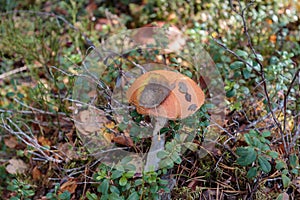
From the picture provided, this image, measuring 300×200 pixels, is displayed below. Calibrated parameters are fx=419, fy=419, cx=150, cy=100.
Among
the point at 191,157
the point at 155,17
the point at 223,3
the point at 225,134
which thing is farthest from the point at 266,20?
the point at 191,157

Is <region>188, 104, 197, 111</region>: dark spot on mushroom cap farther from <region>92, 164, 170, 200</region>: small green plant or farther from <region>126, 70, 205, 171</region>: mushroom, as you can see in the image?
<region>92, 164, 170, 200</region>: small green plant

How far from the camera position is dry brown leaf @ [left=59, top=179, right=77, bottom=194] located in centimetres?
210

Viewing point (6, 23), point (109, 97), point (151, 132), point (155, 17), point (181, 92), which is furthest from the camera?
point (155, 17)

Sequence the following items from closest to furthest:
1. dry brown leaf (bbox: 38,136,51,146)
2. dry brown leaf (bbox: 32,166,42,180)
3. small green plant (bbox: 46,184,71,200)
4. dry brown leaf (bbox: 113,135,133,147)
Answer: small green plant (bbox: 46,184,71,200)
dry brown leaf (bbox: 113,135,133,147)
dry brown leaf (bbox: 32,166,42,180)
dry brown leaf (bbox: 38,136,51,146)

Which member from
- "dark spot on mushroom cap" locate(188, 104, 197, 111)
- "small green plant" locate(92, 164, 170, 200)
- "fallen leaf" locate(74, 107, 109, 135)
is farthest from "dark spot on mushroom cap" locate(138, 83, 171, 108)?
"fallen leaf" locate(74, 107, 109, 135)

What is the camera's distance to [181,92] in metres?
1.70

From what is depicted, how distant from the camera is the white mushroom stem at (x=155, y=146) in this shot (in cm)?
183

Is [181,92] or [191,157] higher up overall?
[181,92]

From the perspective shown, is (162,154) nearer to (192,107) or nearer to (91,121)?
(192,107)

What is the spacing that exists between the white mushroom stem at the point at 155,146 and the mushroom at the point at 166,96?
9cm

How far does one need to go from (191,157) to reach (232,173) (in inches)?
8.2

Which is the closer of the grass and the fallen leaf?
the grass

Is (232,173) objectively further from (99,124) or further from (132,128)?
(99,124)

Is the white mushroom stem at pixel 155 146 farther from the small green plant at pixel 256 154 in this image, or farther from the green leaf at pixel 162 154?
the small green plant at pixel 256 154
